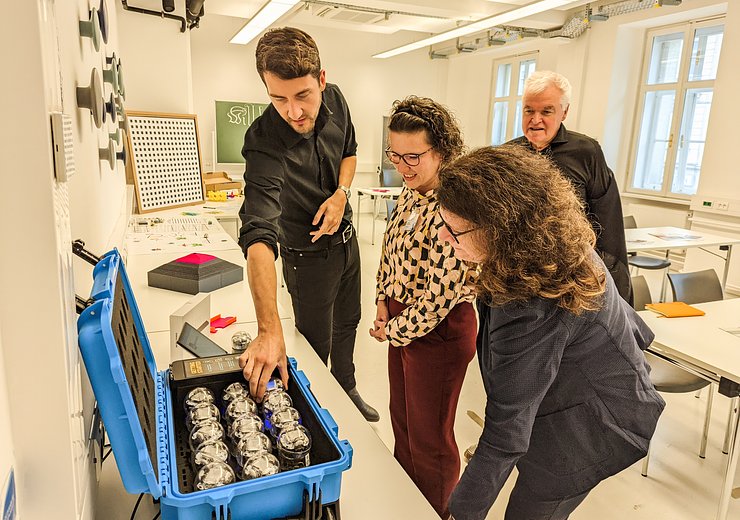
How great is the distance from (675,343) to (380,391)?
1.56 m

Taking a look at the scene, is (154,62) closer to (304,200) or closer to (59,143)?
(304,200)

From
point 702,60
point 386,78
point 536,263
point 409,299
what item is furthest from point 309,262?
point 386,78

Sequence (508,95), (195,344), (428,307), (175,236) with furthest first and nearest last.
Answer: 1. (508,95)
2. (175,236)
3. (428,307)
4. (195,344)

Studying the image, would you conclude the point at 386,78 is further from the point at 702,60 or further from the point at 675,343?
the point at 675,343

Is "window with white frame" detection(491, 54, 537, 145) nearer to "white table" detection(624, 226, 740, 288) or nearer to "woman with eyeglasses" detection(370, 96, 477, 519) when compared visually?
"white table" detection(624, 226, 740, 288)

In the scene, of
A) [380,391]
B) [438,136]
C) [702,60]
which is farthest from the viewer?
[702,60]

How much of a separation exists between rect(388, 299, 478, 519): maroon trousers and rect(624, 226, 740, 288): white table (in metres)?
2.82

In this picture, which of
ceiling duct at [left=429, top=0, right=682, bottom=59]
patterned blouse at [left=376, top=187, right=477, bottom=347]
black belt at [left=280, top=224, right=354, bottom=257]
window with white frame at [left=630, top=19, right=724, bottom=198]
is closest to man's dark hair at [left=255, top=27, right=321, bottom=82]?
patterned blouse at [left=376, top=187, right=477, bottom=347]

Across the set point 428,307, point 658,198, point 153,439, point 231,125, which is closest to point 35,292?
point 153,439

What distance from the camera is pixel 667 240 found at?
14.0 feet

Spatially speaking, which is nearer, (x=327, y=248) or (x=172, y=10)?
(x=327, y=248)

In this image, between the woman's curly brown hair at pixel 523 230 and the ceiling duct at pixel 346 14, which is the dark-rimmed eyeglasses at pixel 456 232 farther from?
the ceiling duct at pixel 346 14

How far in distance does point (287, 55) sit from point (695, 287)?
8.28 feet

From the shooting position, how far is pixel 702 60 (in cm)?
585
